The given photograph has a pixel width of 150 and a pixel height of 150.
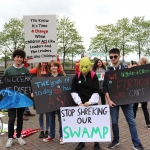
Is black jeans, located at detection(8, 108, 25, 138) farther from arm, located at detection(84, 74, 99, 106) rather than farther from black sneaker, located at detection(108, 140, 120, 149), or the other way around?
black sneaker, located at detection(108, 140, 120, 149)

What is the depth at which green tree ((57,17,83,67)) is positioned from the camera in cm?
2914

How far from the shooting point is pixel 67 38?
29.2 meters

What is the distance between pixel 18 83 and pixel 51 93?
29.7 inches

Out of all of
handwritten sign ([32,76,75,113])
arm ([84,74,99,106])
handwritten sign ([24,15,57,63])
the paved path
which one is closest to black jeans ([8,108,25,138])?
the paved path

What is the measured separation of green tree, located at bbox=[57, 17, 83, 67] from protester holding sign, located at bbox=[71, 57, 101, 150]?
2579 centimetres

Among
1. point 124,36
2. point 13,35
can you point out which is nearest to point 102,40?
point 124,36

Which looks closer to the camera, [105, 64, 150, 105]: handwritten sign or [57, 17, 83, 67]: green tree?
[105, 64, 150, 105]: handwritten sign

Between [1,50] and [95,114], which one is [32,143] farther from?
[1,50]

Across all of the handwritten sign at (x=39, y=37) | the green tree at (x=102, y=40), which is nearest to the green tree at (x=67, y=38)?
the green tree at (x=102, y=40)

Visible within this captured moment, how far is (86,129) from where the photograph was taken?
3736 millimetres

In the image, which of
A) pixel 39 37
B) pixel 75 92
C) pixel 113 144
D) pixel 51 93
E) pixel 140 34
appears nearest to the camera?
pixel 75 92

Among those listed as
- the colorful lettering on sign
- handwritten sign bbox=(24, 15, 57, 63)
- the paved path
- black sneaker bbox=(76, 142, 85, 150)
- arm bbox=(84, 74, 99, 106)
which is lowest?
the paved path

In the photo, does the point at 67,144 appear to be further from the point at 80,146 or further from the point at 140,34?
the point at 140,34

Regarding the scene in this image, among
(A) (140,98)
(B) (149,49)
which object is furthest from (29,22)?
(B) (149,49)
